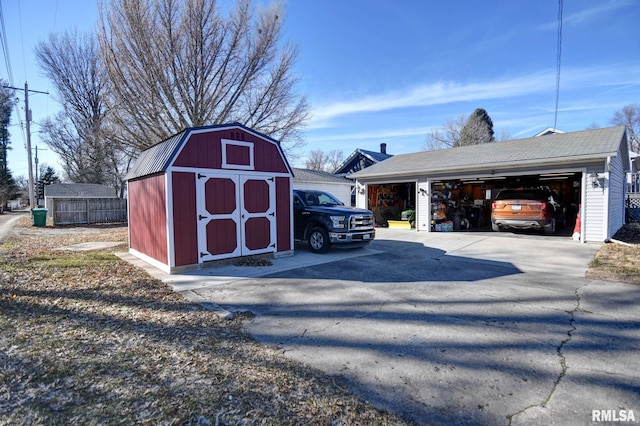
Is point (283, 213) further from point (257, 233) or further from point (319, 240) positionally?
point (319, 240)

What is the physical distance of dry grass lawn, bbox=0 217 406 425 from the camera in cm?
223

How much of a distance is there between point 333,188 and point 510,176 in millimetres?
12563

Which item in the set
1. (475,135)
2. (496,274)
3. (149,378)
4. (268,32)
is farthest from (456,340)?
(475,135)

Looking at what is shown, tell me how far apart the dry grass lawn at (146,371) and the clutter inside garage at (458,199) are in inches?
451

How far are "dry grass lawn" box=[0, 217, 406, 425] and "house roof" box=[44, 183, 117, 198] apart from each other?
2816 cm

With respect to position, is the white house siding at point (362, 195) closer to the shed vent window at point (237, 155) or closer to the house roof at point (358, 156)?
the shed vent window at point (237, 155)

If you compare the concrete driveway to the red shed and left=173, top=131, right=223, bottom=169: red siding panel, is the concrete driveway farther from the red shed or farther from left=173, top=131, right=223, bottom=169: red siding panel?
left=173, top=131, right=223, bottom=169: red siding panel

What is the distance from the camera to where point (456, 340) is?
133 inches

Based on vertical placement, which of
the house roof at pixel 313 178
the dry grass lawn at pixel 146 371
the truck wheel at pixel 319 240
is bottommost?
the dry grass lawn at pixel 146 371

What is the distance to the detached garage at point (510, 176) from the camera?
31.3 ft

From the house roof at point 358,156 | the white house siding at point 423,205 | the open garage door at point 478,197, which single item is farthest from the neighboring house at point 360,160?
the white house siding at point 423,205

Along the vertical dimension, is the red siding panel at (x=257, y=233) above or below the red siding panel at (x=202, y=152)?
below

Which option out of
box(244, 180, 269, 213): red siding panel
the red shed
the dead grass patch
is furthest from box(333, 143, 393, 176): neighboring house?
the dead grass patch

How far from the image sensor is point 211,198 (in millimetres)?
6863
